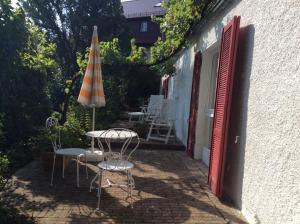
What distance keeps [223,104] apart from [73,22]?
17.2 m

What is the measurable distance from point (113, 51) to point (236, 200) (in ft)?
20.3

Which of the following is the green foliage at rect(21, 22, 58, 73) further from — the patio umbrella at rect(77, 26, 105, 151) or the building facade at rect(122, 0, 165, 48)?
the building facade at rect(122, 0, 165, 48)

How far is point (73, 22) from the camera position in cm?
1898

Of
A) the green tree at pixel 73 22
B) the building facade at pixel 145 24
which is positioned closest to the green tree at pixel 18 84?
the green tree at pixel 73 22

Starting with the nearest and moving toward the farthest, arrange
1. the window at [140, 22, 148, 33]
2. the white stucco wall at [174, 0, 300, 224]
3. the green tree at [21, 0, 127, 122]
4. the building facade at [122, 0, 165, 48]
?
the white stucco wall at [174, 0, 300, 224] < the green tree at [21, 0, 127, 122] < the building facade at [122, 0, 165, 48] < the window at [140, 22, 148, 33]

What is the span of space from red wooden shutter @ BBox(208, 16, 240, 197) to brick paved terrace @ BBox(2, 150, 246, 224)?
34cm

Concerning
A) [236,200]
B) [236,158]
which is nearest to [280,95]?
[236,158]

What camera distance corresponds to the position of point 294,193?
2363 mm

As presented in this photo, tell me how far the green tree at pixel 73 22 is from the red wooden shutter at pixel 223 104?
15.7m

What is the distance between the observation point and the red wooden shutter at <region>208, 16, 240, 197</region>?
370cm

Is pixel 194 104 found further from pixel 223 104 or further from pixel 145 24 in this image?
pixel 145 24

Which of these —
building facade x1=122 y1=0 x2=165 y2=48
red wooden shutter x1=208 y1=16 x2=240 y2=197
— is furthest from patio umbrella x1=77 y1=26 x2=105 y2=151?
building facade x1=122 y1=0 x2=165 y2=48

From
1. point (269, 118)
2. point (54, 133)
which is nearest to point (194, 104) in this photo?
point (54, 133)

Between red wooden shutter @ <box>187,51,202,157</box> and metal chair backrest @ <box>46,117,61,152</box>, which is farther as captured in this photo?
red wooden shutter @ <box>187,51,202,157</box>
